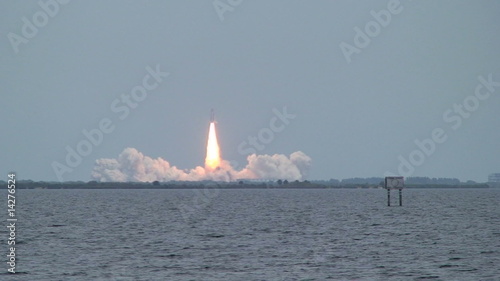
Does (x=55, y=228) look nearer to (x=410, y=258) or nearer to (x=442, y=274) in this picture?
(x=410, y=258)

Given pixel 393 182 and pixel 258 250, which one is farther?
pixel 393 182

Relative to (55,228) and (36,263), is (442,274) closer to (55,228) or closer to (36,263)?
(36,263)

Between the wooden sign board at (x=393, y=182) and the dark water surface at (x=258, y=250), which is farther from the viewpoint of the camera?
the wooden sign board at (x=393, y=182)

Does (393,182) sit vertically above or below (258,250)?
above

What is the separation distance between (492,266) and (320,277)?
13018 millimetres

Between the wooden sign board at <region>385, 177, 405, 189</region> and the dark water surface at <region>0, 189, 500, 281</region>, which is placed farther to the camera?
the wooden sign board at <region>385, 177, 405, 189</region>

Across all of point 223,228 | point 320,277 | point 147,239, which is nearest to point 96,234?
point 147,239

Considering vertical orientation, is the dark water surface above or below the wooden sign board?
below

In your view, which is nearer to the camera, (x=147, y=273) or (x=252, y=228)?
(x=147, y=273)

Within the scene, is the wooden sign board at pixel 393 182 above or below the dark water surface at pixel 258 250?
above

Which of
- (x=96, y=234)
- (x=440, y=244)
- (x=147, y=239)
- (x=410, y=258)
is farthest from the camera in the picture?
(x=96, y=234)

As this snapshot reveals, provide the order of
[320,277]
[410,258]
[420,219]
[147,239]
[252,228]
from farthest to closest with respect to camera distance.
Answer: [420,219], [252,228], [147,239], [410,258], [320,277]

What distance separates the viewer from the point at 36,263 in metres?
59.7

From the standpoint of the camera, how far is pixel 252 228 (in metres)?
92.6
